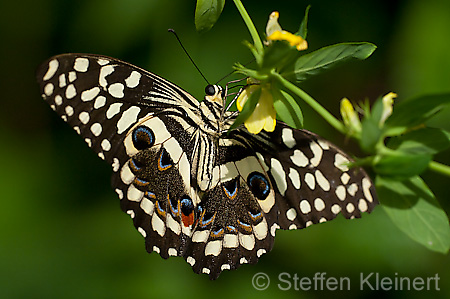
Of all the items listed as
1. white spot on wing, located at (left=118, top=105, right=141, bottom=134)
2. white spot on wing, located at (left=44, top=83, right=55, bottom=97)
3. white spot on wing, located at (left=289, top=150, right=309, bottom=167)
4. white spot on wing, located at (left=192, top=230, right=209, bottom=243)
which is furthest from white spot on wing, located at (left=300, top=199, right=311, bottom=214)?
Answer: white spot on wing, located at (left=44, top=83, right=55, bottom=97)

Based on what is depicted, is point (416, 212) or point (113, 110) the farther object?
point (113, 110)

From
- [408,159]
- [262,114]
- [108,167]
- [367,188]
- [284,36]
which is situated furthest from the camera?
[108,167]

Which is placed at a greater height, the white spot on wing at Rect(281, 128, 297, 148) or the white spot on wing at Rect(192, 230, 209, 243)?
the white spot on wing at Rect(281, 128, 297, 148)

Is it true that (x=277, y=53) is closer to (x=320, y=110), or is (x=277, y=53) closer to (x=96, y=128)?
(x=320, y=110)

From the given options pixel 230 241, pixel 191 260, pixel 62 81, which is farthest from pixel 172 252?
pixel 62 81

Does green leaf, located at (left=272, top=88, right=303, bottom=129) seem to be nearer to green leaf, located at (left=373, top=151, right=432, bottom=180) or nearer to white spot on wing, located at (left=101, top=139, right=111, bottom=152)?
green leaf, located at (left=373, top=151, right=432, bottom=180)

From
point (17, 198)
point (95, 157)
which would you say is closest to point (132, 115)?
point (95, 157)

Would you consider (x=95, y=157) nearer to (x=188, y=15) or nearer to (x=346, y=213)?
(x=188, y=15)
